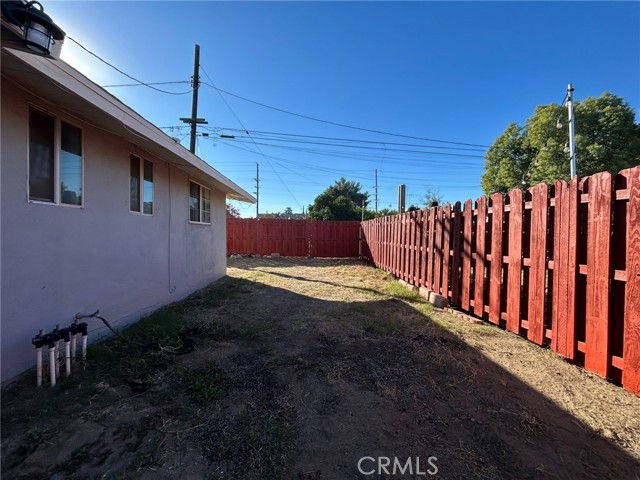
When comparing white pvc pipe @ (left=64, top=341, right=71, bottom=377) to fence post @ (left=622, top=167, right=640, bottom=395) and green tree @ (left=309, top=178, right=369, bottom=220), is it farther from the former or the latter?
green tree @ (left=309, top=178, right=369, bottom=220)

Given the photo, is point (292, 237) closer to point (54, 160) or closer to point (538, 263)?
point (54, 160)

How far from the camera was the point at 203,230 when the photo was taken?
721cm

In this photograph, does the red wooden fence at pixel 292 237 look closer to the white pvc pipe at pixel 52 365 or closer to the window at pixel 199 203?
the window at pixel 199 203

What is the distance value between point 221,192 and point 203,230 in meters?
2.07

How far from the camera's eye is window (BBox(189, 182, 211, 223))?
21.7ft

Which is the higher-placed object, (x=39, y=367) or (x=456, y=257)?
(x=456, y=257)

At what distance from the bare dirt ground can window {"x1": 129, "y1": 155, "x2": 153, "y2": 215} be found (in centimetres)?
189

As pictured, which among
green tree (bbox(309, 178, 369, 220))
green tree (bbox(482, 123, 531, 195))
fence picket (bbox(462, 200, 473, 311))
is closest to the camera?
fence picket (bbox(462, 200, 473, 311))

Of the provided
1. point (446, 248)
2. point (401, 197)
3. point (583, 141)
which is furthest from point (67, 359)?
point (583, 141)

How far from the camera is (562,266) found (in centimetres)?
293

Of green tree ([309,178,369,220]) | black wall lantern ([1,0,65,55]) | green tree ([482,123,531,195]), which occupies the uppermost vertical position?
green tree ([482,123,531,195])

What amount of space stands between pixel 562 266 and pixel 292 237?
13.1 m

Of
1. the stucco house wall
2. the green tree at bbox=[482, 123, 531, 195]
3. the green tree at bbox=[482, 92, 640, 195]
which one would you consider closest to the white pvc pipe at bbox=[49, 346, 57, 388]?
the stucco house wall

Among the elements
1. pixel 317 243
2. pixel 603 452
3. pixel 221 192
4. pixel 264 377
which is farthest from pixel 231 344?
pixel 317 243
